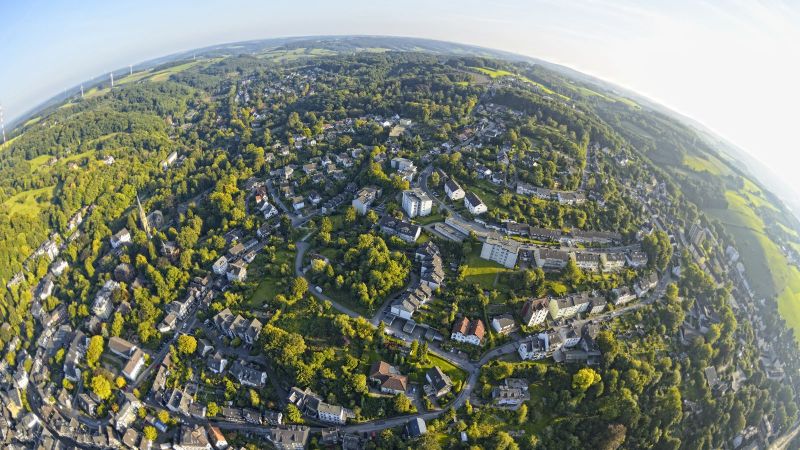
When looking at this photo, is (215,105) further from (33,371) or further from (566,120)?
(566,120)

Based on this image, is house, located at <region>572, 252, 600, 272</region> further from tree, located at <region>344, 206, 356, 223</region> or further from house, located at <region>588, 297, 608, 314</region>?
tree, located at <region>344, 206, 356, 223</region>

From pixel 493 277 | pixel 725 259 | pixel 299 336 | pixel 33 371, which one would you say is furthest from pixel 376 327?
pixel 725 259

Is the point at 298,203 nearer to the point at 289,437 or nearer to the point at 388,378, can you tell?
the point at 388,378

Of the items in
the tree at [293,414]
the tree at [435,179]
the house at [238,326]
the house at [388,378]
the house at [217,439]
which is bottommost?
the house at [217,439]

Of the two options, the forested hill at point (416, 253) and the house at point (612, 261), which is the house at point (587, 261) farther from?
the house at point (612, 261)

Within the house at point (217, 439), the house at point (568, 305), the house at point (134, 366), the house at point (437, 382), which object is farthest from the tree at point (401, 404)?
the house at point (134, 366)

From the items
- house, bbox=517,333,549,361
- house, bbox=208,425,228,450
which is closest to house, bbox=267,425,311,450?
house, bbox=208,425,228,450
